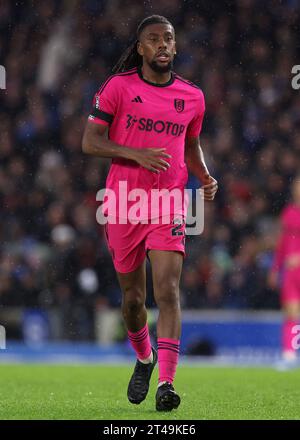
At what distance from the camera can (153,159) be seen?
19.4ft

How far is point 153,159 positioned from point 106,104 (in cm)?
50

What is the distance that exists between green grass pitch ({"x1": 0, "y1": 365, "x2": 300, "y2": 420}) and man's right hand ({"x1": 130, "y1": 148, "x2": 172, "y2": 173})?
1.37 meters

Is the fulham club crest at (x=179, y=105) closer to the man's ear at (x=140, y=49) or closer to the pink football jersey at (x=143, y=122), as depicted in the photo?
the pink football jersey at (x=143, y=122)

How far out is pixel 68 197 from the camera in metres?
15.8

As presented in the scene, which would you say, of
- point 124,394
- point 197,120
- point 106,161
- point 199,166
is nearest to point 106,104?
point 197,120

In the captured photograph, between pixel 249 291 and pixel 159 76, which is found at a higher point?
pixel 249 291

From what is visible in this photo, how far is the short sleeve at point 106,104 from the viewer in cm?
616

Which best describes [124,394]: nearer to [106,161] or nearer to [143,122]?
[143,122]

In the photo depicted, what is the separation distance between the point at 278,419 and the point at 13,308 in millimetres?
9302

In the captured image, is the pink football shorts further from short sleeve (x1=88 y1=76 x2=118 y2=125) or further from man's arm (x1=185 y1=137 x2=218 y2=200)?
short sleeve (x1=88 y1=76 x2=118 y2=125)

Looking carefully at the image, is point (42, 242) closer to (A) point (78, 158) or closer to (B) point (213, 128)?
(A) point (78, 158)

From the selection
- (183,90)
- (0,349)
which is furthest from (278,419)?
(0,349)

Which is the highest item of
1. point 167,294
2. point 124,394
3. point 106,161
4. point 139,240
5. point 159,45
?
point 106,161
